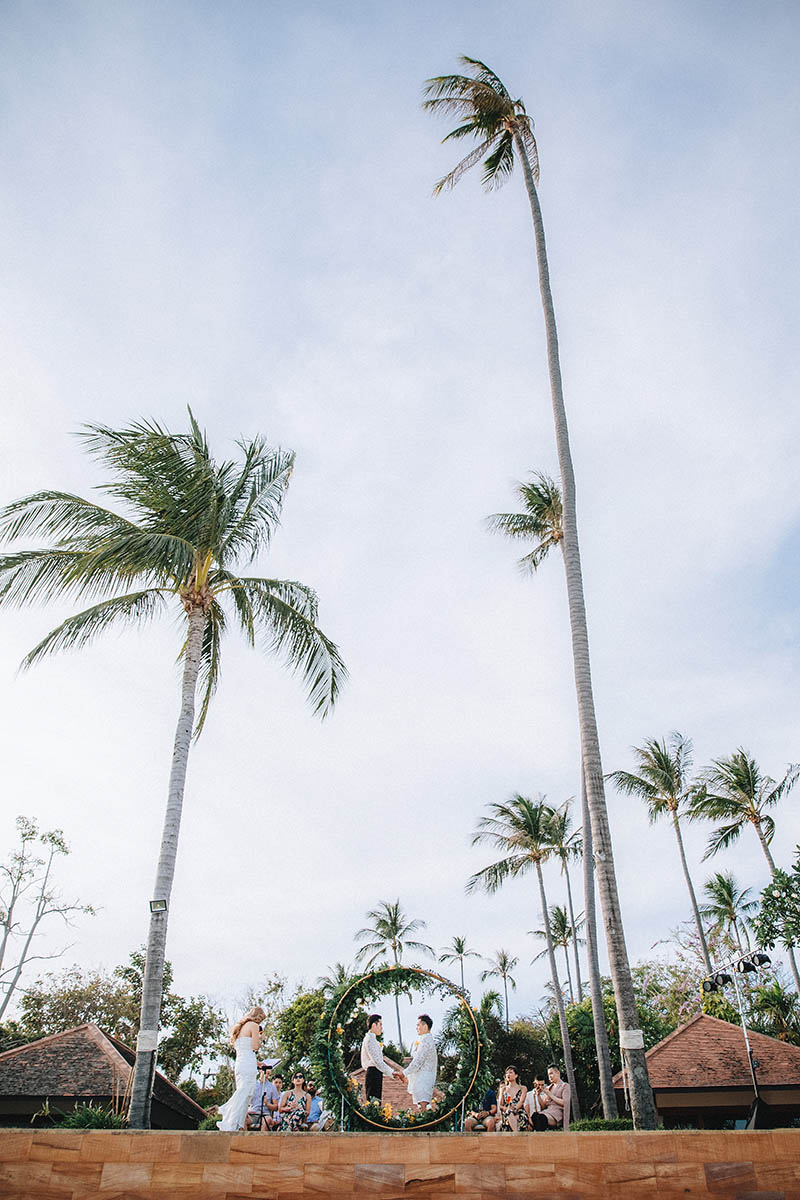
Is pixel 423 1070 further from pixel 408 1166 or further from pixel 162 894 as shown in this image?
pixel 162 894

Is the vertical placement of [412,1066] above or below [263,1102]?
above

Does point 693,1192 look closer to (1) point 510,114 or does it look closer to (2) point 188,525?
(2) point 188,525

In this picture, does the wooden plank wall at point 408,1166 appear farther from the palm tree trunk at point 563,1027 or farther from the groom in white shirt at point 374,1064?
the palm tree trunk at point 563,1027

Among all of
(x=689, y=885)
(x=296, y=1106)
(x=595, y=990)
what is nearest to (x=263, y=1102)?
(x=296, y=1106)

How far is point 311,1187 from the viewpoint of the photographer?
621cm

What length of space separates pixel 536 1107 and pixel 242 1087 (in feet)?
15.9

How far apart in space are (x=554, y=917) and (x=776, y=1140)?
4089cm

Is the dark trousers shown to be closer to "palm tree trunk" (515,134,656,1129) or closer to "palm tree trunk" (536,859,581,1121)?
"palm tree trunk" (515,134,656,1129)

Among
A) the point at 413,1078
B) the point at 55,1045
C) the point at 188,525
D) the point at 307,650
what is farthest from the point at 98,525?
the point at 55,1045

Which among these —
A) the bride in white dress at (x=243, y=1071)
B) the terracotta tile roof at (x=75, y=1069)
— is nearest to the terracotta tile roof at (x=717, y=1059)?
the terracotta tile roof at (x=75, y=1069)

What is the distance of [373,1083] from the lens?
8266mm

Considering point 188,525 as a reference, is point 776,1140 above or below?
below

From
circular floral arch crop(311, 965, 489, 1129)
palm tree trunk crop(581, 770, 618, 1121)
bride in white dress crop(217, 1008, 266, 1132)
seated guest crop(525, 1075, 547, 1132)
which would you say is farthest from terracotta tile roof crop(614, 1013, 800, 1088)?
bride in white dress crop(217, 1008, 266, 1132)

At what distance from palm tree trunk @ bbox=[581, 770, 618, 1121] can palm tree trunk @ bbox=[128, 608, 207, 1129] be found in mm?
8904
